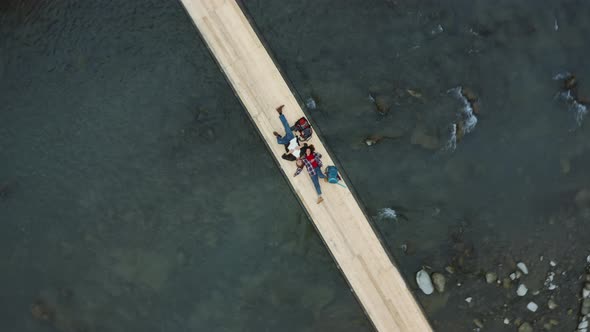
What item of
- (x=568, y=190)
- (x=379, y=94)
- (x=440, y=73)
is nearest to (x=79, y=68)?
(x=379, y=94)

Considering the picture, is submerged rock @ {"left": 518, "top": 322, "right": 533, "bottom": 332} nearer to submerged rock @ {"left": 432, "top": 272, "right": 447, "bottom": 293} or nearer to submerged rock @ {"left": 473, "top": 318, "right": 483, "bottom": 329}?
submerged rock @ {"left": 473, "top": 318, "right": 483, "bottom": 329}

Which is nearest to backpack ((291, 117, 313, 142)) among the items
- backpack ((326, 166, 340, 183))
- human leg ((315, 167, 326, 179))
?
human leg ((315, 167, 326, 179))

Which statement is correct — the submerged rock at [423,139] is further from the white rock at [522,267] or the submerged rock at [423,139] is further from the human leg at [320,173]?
the white rock at [522,267]

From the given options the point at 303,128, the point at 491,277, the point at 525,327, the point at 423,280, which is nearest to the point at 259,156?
the point at 303,128

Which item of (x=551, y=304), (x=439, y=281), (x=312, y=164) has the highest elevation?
(x=312, y=164)

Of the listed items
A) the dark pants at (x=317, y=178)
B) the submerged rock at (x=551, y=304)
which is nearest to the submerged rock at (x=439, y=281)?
the submerged rock at (x=551, y=304)

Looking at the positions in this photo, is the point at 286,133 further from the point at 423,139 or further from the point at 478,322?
the point at 478,322

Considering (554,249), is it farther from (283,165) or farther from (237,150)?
(237,150)
